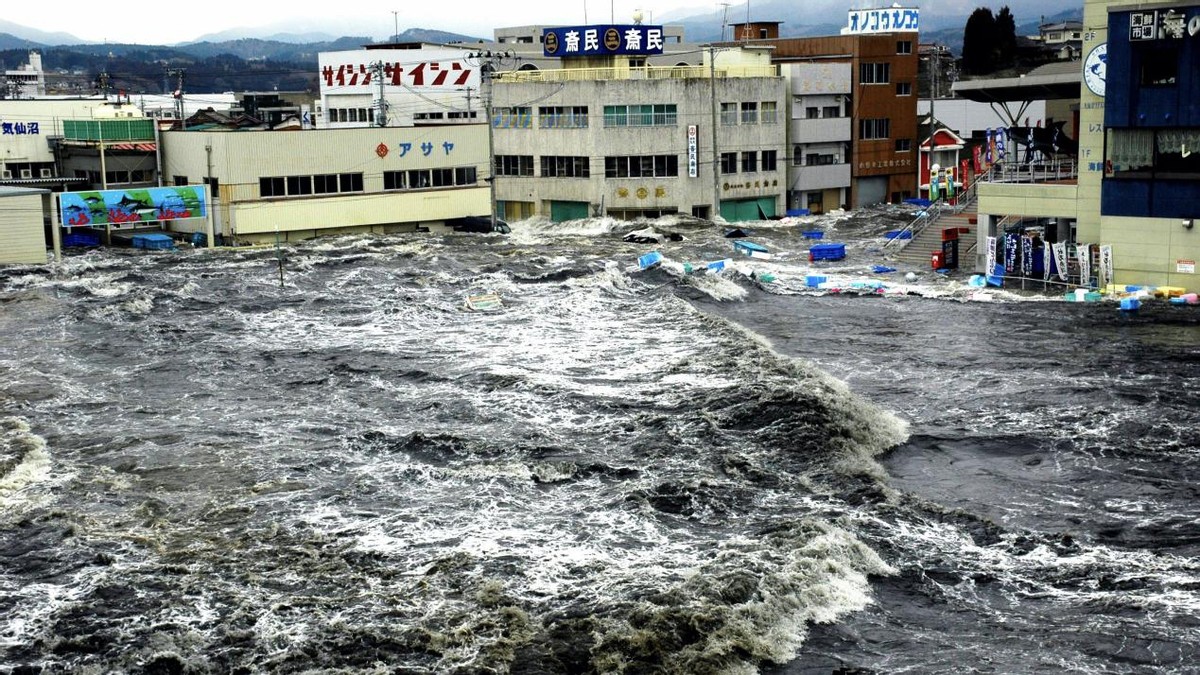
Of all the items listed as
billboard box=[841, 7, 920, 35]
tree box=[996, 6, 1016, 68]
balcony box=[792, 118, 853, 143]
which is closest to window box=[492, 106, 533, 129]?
balcony box=[792, 118, 853, 143]

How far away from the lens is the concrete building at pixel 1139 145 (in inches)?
1577

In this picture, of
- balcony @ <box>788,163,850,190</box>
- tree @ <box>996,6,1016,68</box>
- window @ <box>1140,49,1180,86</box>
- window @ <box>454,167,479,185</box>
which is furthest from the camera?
tree @ <box>996,6,1016,68</box>

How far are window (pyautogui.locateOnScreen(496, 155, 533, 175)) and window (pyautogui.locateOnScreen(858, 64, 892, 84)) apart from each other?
19396mm

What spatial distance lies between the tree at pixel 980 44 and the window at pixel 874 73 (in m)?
33.7

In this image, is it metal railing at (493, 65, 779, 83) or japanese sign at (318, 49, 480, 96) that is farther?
japanese sign at (318, 49, 480, 96)

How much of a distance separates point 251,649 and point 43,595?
3.85 meters

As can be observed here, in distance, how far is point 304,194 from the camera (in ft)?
194

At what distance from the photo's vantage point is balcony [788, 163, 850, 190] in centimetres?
7125

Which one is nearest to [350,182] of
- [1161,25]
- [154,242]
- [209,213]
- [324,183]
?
[324,183]

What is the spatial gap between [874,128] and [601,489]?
55849 mm

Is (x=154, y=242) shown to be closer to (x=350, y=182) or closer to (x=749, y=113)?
(x=350, y=182)

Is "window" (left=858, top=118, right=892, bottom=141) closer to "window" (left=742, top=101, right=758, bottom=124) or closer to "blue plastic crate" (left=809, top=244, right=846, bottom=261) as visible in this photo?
"window" (left=742, top=101, right=758, bottom=124)

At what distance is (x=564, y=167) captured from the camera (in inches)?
2650

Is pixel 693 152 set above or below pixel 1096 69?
below
